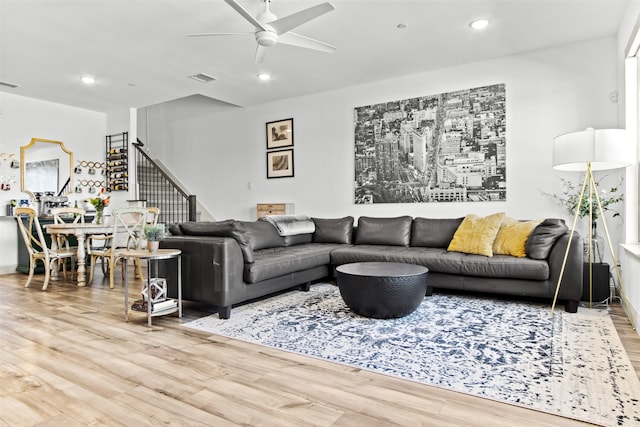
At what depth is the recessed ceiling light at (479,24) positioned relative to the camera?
3.96 metres

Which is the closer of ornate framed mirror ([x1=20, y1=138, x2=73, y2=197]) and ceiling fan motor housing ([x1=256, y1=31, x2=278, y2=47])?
ceiling fan motor housing ([x1=256, y1=31, x2=278, y2=47])

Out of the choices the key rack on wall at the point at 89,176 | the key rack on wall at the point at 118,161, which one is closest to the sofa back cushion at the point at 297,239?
the key rack on wall at the point at 118,161

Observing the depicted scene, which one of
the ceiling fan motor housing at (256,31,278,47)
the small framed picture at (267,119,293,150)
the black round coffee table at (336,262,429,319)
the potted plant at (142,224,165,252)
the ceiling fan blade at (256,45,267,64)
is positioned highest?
the ceiling fan blade at (256,45,267,64)

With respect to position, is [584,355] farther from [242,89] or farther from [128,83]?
[128,83]

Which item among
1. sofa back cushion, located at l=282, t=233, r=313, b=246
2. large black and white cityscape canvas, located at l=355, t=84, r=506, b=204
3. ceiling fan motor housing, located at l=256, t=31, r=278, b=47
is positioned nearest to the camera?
ceiling fan motor housing, located at l=256, t=31, r=278, b=47

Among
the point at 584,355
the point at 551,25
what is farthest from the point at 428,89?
the point at 584,355

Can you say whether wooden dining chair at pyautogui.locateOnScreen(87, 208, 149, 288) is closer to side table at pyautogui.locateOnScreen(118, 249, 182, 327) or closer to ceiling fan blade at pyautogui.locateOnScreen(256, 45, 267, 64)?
side table at pyautogui.locateOnScreen(118, 249, 182, 327)

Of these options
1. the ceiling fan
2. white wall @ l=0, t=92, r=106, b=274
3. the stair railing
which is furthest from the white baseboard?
the ceiling fan

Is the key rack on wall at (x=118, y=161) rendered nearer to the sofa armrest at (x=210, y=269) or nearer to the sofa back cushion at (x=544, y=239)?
the sofa armrest at (x=210, y=269)

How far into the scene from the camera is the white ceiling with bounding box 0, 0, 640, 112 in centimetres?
365

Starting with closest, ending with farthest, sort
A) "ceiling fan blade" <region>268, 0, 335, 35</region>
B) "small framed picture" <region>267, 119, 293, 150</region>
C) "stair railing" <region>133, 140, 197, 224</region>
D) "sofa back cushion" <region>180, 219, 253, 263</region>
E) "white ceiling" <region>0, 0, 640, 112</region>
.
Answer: "ceiling fan blade" <region>268, 0, 335, 35</region>
"sofa back cushion" <region>180, 219, 253, 263</region>
"white ceiling" <region>0, 0, 640, 112</region>
"small framed picture" <region>267, 119, 293, 150</region>
"stair railing" <region>133, 140, 197, 224</region>

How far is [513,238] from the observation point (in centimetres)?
401

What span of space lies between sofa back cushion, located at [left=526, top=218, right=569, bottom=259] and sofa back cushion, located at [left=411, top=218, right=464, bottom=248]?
0.99 meters

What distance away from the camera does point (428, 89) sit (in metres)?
5.45
